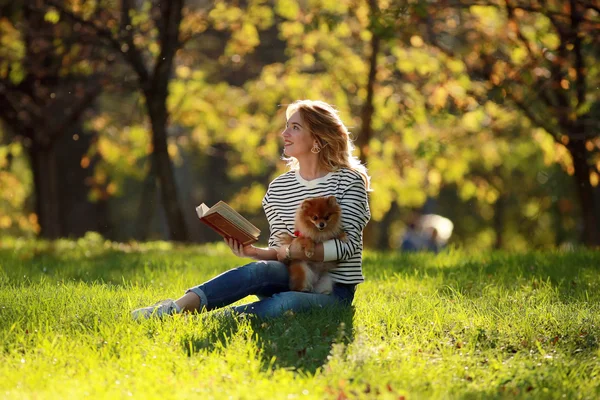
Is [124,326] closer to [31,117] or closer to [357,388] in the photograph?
[357,388]

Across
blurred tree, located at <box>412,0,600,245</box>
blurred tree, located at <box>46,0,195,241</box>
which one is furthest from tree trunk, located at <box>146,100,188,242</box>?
blurred tree, located at <box>412,0,600,245</box>

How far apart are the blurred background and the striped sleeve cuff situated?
4.49 m

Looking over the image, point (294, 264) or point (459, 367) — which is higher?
point (294, 264)

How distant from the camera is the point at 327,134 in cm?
602

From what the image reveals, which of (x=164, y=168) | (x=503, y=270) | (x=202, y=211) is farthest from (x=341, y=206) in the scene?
(x=164, y=168)

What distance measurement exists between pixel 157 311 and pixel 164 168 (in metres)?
Result: 8.09

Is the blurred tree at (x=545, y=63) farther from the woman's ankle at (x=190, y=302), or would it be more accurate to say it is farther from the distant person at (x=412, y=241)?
the woman's ankle at (x=190, y=302)

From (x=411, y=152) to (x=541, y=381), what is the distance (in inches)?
532

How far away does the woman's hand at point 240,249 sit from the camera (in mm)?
5680

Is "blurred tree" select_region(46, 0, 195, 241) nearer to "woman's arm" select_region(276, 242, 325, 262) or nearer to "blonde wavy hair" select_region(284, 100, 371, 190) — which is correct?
"blonde wavy hair" select_region(284, 100, 371, 190)

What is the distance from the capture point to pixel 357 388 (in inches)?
164

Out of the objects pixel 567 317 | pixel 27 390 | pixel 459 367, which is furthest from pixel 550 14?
pixel 27 390

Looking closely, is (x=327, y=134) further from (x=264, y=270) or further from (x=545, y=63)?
(x=545, y=63)

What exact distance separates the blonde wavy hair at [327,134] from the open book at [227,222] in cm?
88
